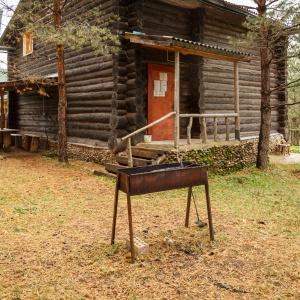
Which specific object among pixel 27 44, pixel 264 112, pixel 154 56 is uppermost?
pixel 27 44

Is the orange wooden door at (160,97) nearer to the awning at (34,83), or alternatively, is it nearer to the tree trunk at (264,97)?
the tree trunk at (264,97)

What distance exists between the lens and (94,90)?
41.7ft

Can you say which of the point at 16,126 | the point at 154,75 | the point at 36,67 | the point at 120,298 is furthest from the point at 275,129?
the point at 120,298

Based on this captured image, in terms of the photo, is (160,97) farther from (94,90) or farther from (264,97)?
(264,97)

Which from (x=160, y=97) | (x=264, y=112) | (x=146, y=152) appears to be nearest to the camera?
(x=146, y=152)

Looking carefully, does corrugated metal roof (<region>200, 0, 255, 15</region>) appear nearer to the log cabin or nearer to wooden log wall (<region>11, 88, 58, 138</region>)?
the log cabin

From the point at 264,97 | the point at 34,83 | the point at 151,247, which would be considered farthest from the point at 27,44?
the point at 151,247

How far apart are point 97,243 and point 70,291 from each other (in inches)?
55.8

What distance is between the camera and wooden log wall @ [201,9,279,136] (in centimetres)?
1317

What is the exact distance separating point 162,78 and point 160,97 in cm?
65

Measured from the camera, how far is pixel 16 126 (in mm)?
20641

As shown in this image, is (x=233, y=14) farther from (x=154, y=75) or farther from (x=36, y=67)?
(x=36, y=67)

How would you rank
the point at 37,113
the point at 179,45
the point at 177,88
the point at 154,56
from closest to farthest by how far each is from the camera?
the point at 179,45 → the point at 177,88 → the point at 154,56 → the point at 37,113

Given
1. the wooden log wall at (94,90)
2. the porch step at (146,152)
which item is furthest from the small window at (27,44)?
the porch step at (146,152)
